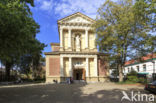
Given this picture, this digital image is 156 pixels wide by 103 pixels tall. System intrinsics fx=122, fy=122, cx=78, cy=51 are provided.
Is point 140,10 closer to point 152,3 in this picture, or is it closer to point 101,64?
point 152,3

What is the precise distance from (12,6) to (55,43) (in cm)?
3096

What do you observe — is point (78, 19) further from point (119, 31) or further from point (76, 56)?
point (119, 31)

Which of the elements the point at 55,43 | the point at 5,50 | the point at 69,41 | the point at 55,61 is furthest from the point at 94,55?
the point at 5,50

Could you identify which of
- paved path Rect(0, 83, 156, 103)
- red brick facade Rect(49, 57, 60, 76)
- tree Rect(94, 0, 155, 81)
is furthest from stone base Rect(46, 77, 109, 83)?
paved path Rect(0, 83, 156, 103)

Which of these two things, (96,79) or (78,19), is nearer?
(96,79)

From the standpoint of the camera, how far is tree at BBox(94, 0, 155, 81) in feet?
Answer: 61.4

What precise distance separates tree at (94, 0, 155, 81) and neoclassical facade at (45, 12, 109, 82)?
566cm

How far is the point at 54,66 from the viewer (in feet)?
88.5

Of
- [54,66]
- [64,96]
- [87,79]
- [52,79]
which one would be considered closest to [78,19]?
[54,66]

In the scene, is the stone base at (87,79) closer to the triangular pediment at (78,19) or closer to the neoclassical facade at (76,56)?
the neoclassical facade at (76,56)

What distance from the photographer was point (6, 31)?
7934 mm

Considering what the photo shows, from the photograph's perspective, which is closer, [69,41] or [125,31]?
[125,31]

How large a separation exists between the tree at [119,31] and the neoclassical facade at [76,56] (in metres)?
5.66

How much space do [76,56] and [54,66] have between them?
533 centimetres
